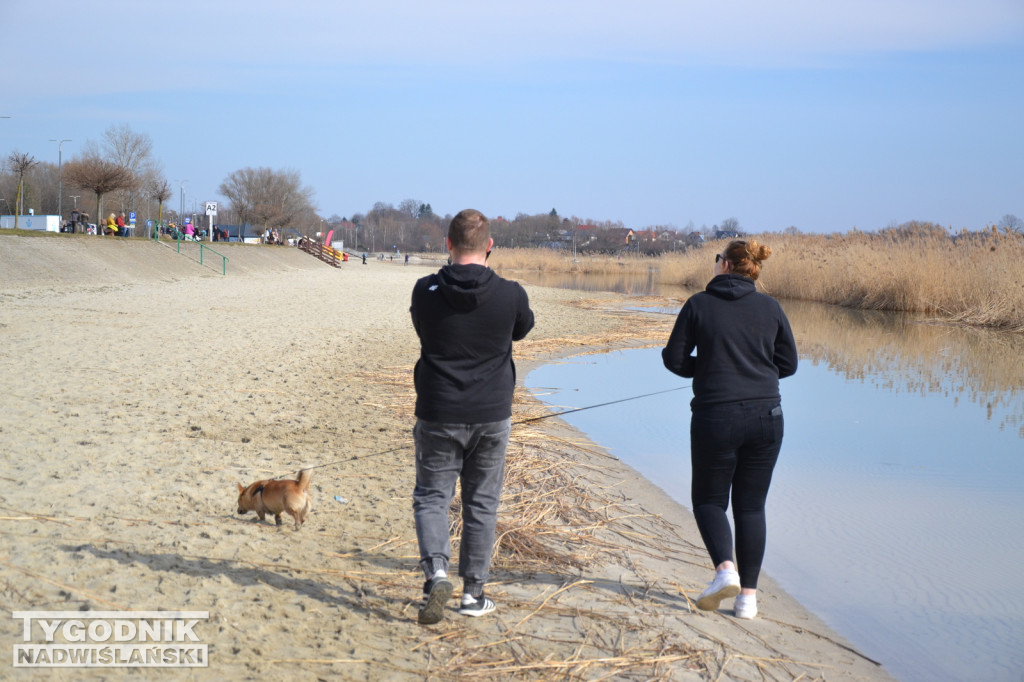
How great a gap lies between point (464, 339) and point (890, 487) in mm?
4722

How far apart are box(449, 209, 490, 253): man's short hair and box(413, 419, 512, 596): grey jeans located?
0.74m

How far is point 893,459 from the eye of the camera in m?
7.72

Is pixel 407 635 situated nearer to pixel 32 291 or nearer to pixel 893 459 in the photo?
pixel 893 459

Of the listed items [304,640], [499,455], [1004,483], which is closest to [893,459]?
[1004,483]

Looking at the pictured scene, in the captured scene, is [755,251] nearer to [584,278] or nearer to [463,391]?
[463,391]

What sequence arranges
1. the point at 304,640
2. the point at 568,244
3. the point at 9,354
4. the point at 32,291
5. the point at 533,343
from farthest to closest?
the point at 568,244, the point at 32,291, the point at 533,343, the point at 9,354, the point at 304,640

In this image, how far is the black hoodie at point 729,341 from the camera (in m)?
3.77

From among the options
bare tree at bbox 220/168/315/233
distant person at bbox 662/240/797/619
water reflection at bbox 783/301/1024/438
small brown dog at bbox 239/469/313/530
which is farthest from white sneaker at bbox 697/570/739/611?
bare tree at bbox 220/168/315/233

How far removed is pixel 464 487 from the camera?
370cm

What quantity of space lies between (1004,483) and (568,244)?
108961 mm

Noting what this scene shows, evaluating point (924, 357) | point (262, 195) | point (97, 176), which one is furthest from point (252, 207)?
point (924, 357)

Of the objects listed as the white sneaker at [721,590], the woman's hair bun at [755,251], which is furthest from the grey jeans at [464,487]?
the woman's hair bun at [755,251]

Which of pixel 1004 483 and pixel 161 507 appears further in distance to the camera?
pixel 1004 483

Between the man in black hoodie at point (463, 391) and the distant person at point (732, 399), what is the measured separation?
2.62 ft
